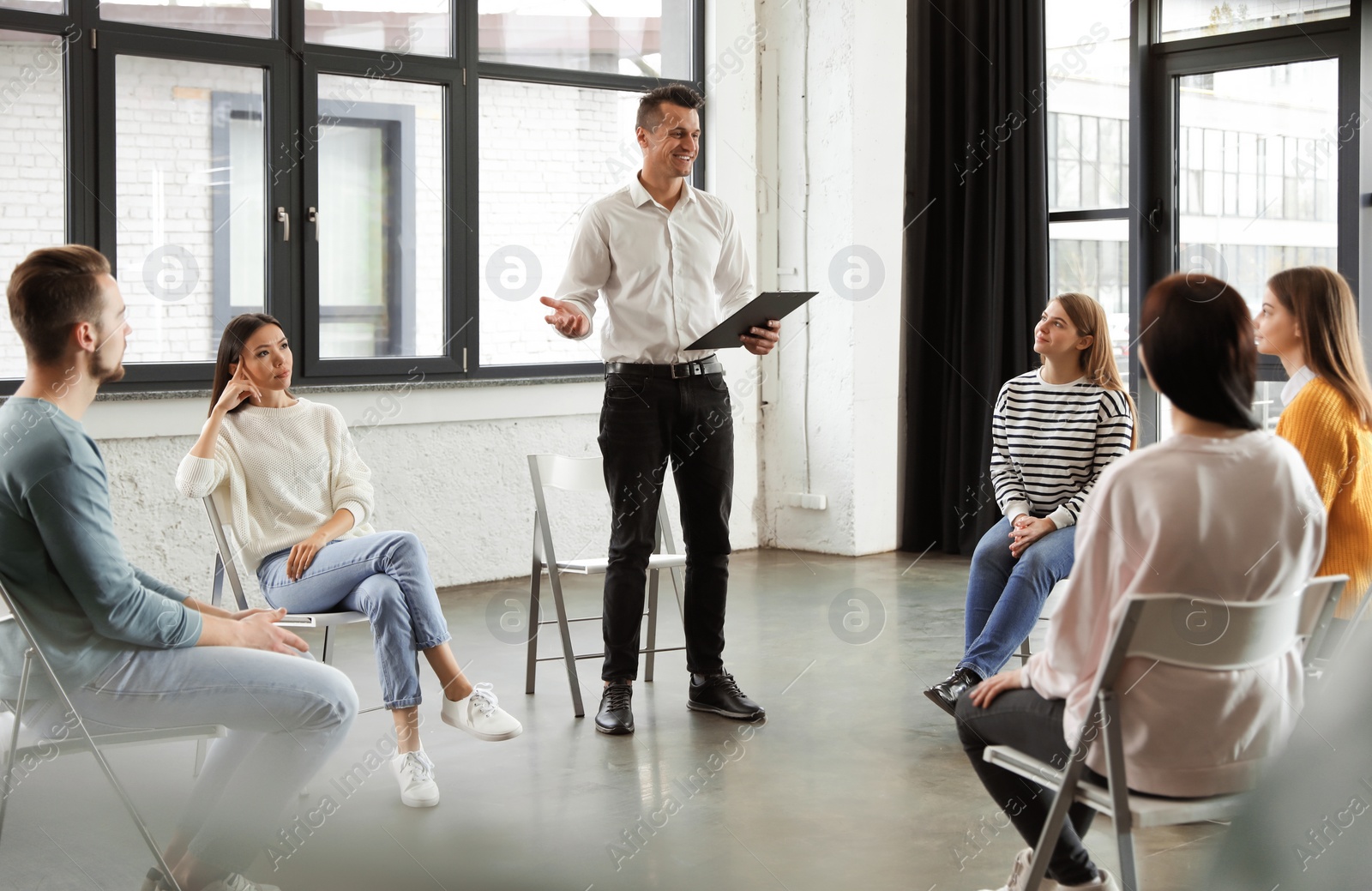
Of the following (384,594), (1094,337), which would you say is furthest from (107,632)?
(1094,337)

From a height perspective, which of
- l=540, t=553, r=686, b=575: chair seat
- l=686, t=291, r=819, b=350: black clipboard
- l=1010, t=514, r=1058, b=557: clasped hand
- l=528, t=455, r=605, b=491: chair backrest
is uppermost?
l=686, t=291, r=819, b=350: black clipboard

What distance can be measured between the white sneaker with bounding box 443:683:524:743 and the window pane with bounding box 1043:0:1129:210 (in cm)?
398

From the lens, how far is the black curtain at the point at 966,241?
225 inches

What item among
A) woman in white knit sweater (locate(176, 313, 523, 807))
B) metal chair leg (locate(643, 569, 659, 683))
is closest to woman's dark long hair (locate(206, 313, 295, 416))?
woman in white knit sweater (locate(176, 313, 523, 807))

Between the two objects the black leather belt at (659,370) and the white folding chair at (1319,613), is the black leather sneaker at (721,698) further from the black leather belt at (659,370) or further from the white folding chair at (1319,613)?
the white folding chair at (1319,613)

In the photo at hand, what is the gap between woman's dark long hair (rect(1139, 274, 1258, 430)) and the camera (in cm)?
167

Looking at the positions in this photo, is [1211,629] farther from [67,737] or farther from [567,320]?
[567,320]

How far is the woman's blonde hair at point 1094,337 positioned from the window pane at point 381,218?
288cm

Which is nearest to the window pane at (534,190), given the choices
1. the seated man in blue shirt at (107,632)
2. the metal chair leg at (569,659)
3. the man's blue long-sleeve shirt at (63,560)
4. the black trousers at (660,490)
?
the metal chair leg at (569,659)

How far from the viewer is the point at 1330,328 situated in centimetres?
242

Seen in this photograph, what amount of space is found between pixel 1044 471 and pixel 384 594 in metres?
1.68

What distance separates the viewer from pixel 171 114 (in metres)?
4.55

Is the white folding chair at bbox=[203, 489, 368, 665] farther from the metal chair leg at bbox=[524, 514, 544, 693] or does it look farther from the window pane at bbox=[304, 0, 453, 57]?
the window pane at bbox=[304, 0, 453, 57]

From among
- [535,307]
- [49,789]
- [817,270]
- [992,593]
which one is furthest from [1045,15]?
[49,789]
